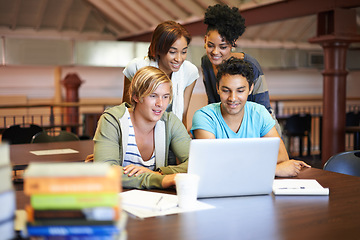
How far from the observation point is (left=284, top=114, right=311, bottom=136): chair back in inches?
306

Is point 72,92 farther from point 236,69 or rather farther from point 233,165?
point 233,165

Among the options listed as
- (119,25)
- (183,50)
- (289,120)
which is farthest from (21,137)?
(119,25)

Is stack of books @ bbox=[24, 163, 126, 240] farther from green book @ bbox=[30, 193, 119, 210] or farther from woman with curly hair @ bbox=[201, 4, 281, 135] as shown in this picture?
woman with curly hair @ bbox=[201, 4, 281, 135]

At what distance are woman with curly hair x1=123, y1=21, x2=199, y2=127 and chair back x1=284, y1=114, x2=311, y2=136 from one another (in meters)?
5.22

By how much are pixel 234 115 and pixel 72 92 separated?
26.0ft

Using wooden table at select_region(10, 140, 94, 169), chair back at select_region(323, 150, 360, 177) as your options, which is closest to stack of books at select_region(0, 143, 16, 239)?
wooden table at select_region(10, 140, 94, 169)

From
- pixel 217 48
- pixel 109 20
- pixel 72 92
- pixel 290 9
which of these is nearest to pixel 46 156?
pixel 217 48

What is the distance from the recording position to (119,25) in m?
10.5

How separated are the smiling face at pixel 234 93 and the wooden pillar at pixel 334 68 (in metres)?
3.70

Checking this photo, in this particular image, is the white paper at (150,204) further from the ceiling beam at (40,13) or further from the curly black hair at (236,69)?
the ceiling beam at (40,13)

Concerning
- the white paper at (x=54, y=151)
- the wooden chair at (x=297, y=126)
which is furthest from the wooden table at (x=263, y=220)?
the wooden chair at (x=297, y=126)

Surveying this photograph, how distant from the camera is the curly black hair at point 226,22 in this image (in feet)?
8.21

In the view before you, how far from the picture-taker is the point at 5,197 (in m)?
0.98

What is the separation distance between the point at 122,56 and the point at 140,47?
1.46 ft
